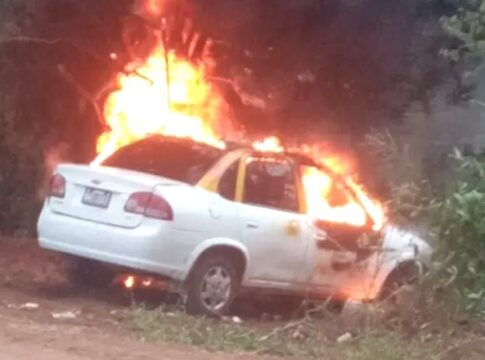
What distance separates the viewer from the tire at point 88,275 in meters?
12.9

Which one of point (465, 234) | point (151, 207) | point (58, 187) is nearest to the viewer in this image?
point (465, 234)

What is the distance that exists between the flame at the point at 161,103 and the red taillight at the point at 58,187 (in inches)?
117

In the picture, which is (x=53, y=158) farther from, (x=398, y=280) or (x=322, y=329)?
(x=322, y=329)

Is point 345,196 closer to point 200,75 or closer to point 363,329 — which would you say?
point 363,329

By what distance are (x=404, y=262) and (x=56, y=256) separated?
4.61m

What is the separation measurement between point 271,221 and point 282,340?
6.50 feet

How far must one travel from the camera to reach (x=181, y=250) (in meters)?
11.7

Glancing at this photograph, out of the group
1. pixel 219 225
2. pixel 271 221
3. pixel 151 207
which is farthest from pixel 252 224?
pixel 151 207

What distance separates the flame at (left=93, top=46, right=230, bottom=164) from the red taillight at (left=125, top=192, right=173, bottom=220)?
12.5 feet

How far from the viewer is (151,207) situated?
11.6 meters

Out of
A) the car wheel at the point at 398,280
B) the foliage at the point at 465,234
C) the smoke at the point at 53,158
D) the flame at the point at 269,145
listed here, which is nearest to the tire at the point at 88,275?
the flame at the point at 269,145

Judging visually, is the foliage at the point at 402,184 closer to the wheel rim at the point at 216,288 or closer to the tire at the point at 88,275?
the wheel rim at the point at 216,288

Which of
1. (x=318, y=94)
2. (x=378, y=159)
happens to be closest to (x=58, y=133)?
(x=318, y=94)

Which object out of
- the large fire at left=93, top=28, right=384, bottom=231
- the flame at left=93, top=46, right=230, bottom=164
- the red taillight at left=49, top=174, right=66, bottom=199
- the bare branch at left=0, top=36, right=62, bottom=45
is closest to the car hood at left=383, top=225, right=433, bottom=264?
the red taillight at left=49, top=174, right=66, bottom=199
